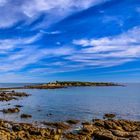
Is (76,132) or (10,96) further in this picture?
(10,96)

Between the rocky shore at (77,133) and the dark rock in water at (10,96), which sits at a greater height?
the dark rock in water at (10,96)

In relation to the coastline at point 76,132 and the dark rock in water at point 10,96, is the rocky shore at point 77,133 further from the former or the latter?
the dark rock in water at point 10,96

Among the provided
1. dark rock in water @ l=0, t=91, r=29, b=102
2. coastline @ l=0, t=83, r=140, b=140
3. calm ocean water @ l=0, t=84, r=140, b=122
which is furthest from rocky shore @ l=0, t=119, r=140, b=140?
dark rock in water @ l=0, t=91, r=29, b=102

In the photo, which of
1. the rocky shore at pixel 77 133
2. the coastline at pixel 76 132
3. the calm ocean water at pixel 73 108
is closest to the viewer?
the rocky shore at pixel 77 133

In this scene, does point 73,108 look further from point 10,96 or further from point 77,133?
point 10,96

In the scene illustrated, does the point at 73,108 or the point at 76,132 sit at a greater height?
the point at 73,108

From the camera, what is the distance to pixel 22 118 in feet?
205

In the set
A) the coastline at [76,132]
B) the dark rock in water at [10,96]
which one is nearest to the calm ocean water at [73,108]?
the dark rock in water at [10,96]

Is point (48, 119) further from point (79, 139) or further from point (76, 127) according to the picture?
point (79, 139)

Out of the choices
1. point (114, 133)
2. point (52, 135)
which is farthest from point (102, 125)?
point (52, 135)

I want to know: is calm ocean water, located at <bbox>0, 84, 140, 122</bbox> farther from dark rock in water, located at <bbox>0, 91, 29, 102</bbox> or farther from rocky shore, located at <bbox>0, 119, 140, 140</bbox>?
rocky shore, located at <bbox>0, 119, 140, 140</bbox>

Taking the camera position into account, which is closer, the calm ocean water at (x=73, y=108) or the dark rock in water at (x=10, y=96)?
the calm ocean water at (x=73, y=108)

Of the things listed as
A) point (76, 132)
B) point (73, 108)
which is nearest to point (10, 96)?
point (73, 108)

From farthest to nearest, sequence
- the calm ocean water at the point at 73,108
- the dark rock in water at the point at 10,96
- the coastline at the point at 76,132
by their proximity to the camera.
Result: the dark rock in water at the point at 10,96 < the calm ocean water at the point at 73,108 < the coastline at the point at 76,132
